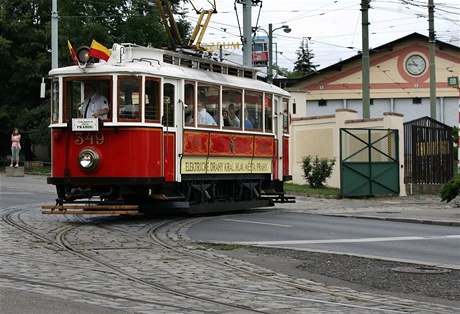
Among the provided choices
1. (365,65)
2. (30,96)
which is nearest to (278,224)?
(365,65)

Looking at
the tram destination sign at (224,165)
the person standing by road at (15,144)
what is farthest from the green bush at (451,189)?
the person standing by road at (15,144)

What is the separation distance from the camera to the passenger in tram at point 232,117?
19.8 m

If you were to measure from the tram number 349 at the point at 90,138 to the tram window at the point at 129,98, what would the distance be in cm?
54

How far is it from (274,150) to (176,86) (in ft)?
16.2

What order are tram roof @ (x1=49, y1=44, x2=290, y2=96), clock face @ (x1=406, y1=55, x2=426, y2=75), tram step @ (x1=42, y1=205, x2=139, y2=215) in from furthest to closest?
clock face @ (x1=406, y1=55, x2=426, y2=75) → tram roof @ (x1=49, y1=44, x2=290, y2=96) → tram step @ (x1=42, y1=205, x2=139, y2=215)

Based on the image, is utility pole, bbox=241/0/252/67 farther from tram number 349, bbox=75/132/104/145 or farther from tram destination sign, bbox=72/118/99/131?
tram destination sign, bbox=72/118/99/131

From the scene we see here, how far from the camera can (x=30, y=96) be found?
45.5 meters

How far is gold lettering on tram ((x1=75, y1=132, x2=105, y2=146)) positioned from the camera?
1655 centimetres

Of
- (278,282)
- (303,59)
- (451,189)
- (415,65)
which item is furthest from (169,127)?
(303,59)

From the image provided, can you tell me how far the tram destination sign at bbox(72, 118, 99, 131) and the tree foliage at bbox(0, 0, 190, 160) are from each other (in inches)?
945

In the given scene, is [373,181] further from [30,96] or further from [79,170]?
[30,96]

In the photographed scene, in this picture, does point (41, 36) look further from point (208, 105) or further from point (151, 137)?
point (151, 137)

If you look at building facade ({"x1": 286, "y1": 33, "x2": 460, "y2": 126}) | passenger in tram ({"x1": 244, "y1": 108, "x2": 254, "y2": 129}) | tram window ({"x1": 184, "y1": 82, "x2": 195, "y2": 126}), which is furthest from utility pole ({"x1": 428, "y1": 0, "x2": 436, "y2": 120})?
building facade ({"x1": 286, "y1": 33, "x2": 460, "y2": 126})

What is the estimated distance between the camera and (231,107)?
780 inches
